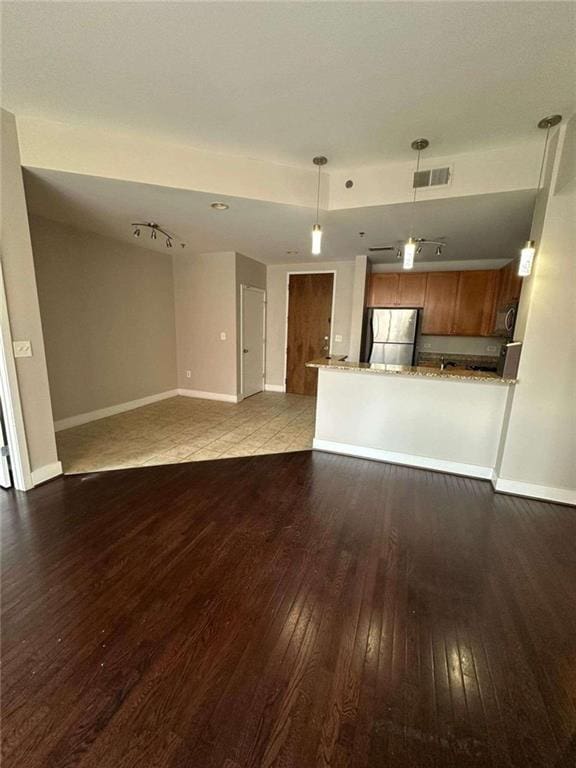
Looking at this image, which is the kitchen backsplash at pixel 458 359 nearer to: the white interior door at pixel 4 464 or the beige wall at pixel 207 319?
the beige wall at pixel 207 319

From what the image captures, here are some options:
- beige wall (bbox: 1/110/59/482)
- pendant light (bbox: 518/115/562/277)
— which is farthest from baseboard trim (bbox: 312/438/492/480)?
beige wall (bbox: 1/110/59/482)

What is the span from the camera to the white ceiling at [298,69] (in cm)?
147

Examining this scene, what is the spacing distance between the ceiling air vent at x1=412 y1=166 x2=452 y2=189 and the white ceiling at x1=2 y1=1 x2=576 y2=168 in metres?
0.18

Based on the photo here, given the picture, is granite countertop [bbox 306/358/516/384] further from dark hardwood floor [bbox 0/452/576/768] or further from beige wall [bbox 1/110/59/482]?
beige wall [bbox 1/110/59/482]

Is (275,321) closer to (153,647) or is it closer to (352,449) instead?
(352,449)

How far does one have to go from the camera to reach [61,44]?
1.67 m

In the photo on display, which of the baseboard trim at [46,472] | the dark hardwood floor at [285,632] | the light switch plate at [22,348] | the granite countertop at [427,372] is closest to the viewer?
the dark hardwood floor at [285,632]

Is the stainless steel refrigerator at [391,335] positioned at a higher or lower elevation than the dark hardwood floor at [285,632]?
higher

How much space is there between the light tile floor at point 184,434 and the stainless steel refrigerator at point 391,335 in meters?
1.48

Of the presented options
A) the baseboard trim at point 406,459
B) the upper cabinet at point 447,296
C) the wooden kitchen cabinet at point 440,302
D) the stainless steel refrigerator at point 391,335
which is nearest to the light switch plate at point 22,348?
the baseboard trim at point 406,459

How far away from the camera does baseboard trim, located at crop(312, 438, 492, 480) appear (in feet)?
9.99

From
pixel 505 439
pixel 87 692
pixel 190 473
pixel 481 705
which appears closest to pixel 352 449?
pixel 505 439

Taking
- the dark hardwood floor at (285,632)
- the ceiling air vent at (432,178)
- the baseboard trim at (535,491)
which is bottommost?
the dark hardwood floor at (285,632)

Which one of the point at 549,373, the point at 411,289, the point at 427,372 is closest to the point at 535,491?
the point at 549,373
